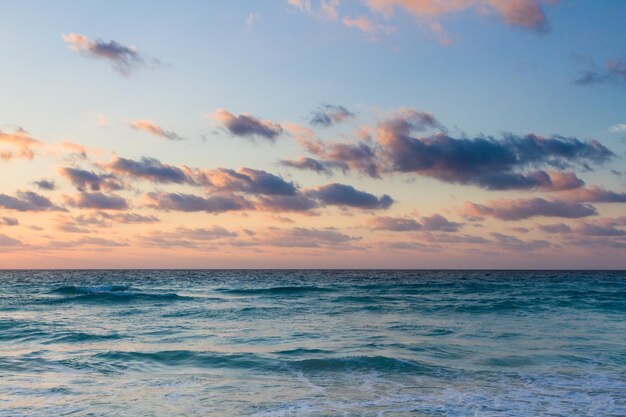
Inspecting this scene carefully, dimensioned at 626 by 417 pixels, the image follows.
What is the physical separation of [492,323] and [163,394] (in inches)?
835

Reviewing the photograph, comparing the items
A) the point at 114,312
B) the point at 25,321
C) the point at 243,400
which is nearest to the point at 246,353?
the point at 243,400

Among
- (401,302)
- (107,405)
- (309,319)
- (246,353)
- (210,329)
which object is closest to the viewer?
(107,405)

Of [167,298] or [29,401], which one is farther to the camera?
[167,298]

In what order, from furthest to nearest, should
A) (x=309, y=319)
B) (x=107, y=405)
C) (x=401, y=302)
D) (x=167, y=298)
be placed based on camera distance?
(x=167, y=298)
(x=401, y=302)
(x=309, y=319)
(x=107, y=405)

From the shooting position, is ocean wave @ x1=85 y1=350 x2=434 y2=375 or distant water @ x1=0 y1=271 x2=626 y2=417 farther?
ocean wave @ x1=85 y1=350 x2=434 y2=375

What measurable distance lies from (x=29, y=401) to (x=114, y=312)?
2463 cm

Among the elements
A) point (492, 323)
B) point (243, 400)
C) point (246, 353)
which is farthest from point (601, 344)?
point (243, 400)

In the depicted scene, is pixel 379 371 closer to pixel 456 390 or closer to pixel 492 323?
pixel 456 390

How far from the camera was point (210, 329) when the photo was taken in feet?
86.8

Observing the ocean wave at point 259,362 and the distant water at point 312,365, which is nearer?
the distant water at point 312,365

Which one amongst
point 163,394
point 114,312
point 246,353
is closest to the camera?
point 163,394

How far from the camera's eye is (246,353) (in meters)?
19.0

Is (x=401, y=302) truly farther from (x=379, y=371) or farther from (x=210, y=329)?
(x=379, y=371)

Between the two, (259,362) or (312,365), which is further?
(259,362)
